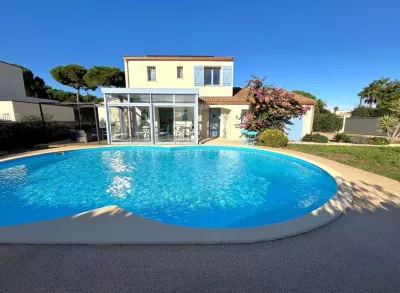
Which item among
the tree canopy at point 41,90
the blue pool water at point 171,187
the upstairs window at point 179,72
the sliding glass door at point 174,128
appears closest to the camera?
the blue pool water at point 171,187

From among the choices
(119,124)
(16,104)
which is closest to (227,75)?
(119,124)

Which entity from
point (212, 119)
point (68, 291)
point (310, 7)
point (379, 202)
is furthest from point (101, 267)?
point (310, 7)

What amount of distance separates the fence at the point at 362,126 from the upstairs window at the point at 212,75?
18141 mm

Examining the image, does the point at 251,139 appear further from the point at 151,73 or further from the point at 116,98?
the point at 151,73

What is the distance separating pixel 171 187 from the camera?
20.2 ft

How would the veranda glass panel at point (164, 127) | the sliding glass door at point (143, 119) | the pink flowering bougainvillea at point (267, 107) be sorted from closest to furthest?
the sliding glass door at point (143, 119)
the veranda glass panel at point (164, 127)
the pink flowering bougainvillea at point (267, 107)

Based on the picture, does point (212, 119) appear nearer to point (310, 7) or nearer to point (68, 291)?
point (310, 7)

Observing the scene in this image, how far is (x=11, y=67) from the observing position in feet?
64.8

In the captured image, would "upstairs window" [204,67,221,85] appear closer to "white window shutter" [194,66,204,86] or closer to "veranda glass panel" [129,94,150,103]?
"white window shutter" [194,66,204,86]

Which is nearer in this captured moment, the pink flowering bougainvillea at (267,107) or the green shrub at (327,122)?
the pink flowering bougainvillea at (267,107)

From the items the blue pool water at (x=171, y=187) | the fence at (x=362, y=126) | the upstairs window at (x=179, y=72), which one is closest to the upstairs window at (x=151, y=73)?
the upstairs window at (x=179, y=72)

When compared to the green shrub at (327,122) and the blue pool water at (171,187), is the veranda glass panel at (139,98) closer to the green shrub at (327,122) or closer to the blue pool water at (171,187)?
the blue pool water at (171,187)

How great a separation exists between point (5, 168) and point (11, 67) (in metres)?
19.5

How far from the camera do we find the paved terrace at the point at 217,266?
6.96 feet
